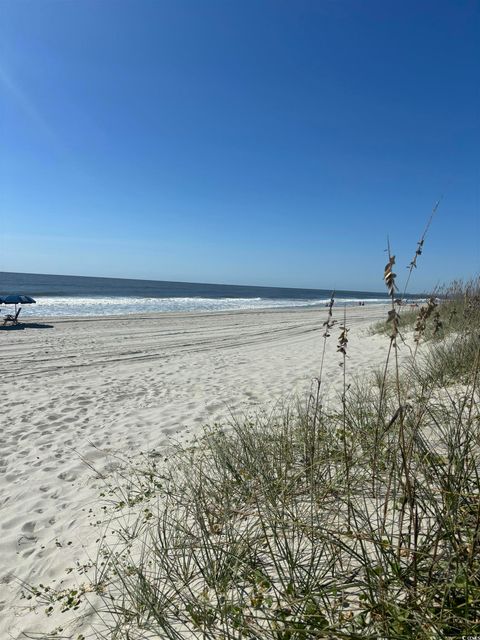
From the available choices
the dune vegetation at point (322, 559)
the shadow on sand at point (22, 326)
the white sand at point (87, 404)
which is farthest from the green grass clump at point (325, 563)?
the shadow on sand at point (22, 326)

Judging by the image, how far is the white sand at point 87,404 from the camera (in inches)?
111

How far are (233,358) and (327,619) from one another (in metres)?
9.09

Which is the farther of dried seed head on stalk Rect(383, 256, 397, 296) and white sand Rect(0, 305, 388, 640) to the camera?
white sand Rect(0, 305, 388, 640)

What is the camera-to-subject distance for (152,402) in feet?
21.1

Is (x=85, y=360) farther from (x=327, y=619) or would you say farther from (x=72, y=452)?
(x=327, y=619)


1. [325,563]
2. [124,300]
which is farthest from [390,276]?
[124,300]

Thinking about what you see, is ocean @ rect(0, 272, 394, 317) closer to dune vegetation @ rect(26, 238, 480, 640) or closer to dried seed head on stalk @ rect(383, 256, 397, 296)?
dune vegetation @ rect(26, 238, 480, 640)

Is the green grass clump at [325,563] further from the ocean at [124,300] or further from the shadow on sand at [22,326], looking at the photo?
the ocean at [124,300]

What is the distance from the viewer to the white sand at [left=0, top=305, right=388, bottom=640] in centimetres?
282

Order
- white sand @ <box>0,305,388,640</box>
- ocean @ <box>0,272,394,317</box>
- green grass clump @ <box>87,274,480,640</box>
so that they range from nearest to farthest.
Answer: green grass clump @ <box>87,274,480,640</box>, white sand @ <box>0,305,388,640</box>, ocean @ <box>0,272,394,317</box>

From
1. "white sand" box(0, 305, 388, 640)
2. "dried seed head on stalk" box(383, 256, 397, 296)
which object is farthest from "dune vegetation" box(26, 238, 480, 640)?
"white sand" box(0, 305, 388, 640)

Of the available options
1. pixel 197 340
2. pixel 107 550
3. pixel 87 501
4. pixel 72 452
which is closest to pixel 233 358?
pixel 197 340

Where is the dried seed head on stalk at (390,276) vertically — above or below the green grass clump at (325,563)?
above

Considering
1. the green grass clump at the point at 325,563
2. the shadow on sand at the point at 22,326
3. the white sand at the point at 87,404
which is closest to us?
the green grass clump at the point at 325,563
